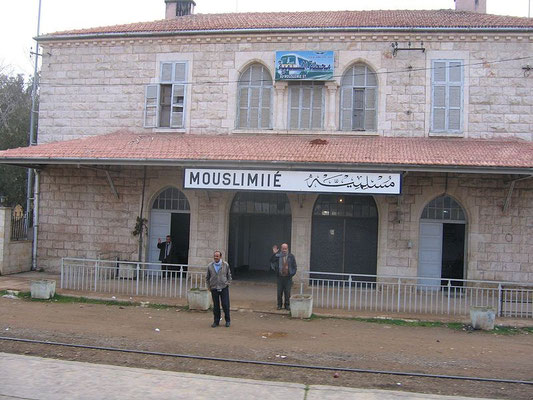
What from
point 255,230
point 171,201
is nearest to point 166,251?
point 171,201

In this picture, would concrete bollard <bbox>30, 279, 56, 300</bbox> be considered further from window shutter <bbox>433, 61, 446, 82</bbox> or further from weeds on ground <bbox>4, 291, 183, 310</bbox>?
window shutter <bbox>433, 61, 446, 82</bbox>

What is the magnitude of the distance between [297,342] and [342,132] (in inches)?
321

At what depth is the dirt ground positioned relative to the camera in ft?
24.2

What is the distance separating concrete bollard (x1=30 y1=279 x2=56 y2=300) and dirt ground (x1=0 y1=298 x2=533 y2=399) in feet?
1.58

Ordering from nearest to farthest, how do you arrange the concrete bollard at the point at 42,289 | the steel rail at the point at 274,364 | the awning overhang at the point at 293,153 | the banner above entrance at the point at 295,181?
the steel rail at the point at 274,364 < the concrete bollard at the point at 42,289 < the awning overhang at the point at 293,153 < the banner above entrance at the point at 295,181

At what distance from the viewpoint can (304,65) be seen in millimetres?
15953

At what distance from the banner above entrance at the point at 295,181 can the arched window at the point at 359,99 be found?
10.3ft

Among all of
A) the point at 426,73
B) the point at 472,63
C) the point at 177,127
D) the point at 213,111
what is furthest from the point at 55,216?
the point at 472,63

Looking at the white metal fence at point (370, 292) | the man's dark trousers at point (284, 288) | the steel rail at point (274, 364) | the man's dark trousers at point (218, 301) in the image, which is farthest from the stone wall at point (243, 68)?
the steel rail at point (274, 364)

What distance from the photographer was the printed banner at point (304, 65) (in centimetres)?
1584

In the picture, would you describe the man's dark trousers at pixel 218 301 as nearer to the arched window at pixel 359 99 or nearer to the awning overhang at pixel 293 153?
the awning overhang at pixel 293 153

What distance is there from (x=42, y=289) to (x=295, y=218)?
24.3ft

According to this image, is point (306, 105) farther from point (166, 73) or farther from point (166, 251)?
point (166, 251)

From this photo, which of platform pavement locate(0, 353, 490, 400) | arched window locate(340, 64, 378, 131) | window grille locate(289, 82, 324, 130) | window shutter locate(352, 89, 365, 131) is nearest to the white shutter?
window grille locate(289, 82, 324, 130)
